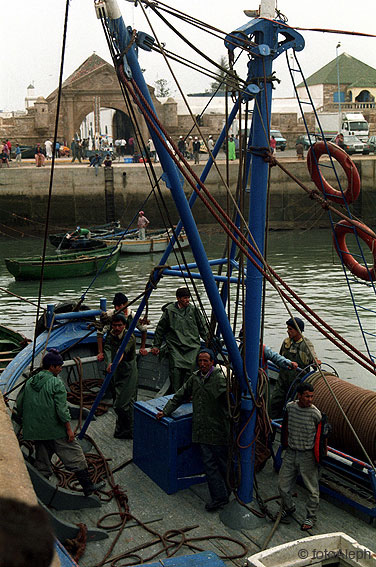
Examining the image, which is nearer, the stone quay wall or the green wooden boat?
the green wooden boat

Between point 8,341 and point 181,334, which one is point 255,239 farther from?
point 8,341

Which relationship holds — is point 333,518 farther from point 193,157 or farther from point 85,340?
point 193,157

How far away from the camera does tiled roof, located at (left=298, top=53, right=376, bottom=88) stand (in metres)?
70.2

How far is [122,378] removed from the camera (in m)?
8.13

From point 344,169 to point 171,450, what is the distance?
11.6 feet

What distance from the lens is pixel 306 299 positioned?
2225 centimetres

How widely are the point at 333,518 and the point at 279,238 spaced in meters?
29.5

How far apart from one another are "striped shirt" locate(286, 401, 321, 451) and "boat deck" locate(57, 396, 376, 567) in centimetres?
72

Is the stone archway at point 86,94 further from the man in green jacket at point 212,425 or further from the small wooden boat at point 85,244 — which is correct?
the man in green jacket at point 212,425

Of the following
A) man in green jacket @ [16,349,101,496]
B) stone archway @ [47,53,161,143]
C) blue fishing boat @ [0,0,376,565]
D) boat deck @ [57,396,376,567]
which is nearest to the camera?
boat deck @ [57,396,376,567]

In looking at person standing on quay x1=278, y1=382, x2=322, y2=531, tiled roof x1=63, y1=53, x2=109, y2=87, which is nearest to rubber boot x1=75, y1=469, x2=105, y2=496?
person standing on quay x1=278, y1=382, x2=322, y2=531

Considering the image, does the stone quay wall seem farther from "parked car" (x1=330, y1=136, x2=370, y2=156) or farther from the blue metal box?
the blue metal box

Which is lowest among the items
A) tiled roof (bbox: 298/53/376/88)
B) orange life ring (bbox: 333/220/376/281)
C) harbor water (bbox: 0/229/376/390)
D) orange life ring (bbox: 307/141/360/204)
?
harbor water (bbox: 0/229/376/390)

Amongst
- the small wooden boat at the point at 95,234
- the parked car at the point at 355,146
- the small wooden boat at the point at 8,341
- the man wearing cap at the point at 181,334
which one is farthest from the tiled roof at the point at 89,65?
the man wearing cap at the point at 181,334
